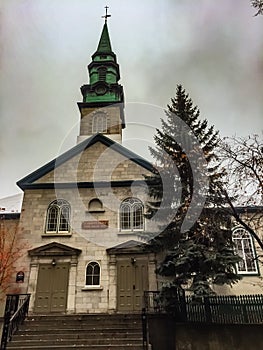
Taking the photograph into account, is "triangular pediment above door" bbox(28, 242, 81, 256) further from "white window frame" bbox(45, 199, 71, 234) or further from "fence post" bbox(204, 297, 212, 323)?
"fence post" bbox(204, 297, 212, 323)

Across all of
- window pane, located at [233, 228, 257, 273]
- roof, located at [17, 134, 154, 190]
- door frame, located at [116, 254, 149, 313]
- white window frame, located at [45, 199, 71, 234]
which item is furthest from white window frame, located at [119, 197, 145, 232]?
window pane, located at [233, 228, 257, 273]

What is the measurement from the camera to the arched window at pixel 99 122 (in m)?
27.2

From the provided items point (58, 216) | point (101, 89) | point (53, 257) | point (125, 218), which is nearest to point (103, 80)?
point (101, 89)

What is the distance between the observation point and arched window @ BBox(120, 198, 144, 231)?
17297mm

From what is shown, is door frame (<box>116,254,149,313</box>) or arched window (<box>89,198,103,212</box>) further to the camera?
arched window (<box>89,198,103,212</box>)

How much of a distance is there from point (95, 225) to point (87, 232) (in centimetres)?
51

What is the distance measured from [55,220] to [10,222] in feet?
8.97

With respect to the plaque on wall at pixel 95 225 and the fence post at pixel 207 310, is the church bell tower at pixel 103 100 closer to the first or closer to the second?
the plaque on wall at pixel 95 225

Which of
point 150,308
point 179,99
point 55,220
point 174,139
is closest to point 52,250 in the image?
point 55,220

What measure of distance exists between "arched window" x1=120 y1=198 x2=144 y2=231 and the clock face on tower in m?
13.8

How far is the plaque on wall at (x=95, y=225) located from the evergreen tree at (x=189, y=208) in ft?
9.89

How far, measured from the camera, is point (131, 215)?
17609 millimetres

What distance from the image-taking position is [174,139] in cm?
1489

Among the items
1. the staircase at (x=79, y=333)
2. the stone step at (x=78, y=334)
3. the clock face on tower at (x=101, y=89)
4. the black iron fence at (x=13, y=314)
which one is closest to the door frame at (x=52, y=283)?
the black iron fence at (x=13, y=314)
